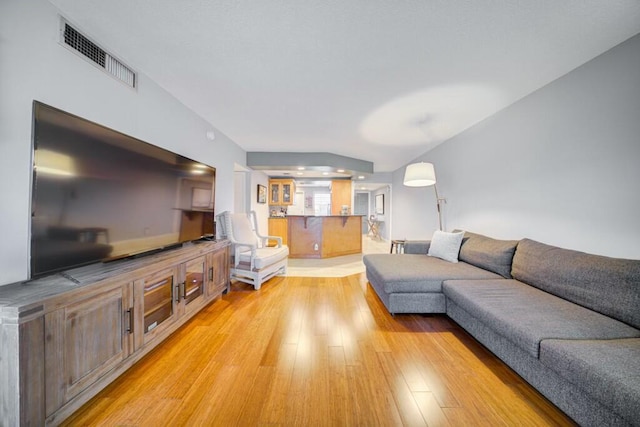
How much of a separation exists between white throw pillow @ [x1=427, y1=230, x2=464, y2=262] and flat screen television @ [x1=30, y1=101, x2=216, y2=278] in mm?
3139

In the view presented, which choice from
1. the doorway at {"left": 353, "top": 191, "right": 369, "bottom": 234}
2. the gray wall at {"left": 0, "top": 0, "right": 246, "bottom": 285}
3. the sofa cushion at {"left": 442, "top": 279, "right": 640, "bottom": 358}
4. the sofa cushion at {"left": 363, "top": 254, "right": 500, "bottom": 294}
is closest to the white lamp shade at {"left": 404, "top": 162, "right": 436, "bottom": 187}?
the sofa cushion at {"left": 363, "top": 254, "right": 500, "bottom": 294}

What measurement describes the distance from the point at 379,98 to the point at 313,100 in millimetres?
727

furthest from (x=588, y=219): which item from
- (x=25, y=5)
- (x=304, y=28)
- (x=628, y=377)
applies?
(x=25, y=5)

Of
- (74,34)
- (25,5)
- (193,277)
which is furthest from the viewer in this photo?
(193,277)

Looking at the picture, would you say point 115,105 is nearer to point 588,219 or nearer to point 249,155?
point 249,155

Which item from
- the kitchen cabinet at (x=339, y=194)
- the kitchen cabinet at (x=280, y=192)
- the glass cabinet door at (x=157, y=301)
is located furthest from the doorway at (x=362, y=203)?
the glass cabinet door at (x=157, y=301)

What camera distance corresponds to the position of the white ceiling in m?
1.37

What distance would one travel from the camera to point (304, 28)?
1508mm

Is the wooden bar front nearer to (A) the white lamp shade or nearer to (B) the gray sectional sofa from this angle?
(A) the white lamp shade

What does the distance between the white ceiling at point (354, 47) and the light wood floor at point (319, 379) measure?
2339 millimetres

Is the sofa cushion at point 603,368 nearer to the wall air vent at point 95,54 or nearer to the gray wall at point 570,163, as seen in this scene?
the gray wall at point 570,163

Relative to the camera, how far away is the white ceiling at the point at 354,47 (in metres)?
1.37

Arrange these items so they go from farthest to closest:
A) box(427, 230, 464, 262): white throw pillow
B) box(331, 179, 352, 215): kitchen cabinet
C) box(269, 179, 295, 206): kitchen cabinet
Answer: box(331, 179, 352, 215): kitchen cabinet < box(269, 179, 295, 206): kitchen cabinet < box(427, 230, 464, 262): white throw pillow

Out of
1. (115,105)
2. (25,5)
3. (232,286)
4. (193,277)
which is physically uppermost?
(25,5)
